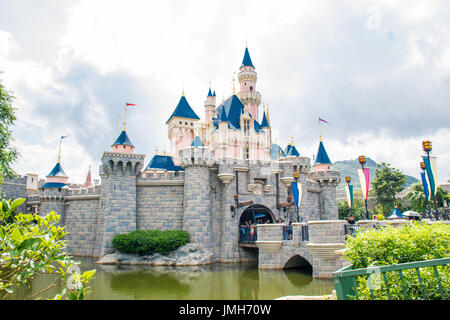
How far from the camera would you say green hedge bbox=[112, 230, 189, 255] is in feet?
65.8

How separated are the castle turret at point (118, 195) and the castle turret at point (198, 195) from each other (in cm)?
357

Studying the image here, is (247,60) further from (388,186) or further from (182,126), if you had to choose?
(388,186)

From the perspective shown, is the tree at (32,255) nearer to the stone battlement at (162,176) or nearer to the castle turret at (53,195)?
the stone battlement at (162,176)

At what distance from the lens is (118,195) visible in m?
22.0

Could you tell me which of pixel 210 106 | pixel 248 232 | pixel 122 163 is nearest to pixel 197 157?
pixel 122 163

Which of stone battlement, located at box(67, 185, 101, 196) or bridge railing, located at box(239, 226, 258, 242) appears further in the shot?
stone battlement, located at box(67, 185, 101, 196)

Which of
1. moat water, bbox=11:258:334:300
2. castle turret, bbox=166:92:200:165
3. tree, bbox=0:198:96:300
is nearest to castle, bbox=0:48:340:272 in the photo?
moat water, bbox=11:258:334:300

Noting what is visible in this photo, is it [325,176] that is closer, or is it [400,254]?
[400,254]

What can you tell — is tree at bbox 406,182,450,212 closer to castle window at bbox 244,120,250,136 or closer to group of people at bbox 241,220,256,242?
castle window at bbox 244,120,250,136

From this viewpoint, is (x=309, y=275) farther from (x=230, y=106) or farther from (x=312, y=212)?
(x=230, y=106)

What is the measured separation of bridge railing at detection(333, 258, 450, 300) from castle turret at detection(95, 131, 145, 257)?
1845 centimetres

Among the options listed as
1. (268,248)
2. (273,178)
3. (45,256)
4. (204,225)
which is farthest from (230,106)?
(45,256)

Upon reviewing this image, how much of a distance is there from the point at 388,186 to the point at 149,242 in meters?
30.5
